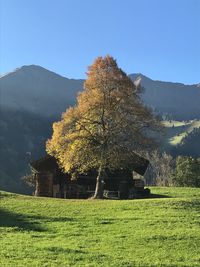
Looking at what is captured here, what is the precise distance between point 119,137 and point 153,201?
9.91 m

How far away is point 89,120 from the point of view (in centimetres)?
4581

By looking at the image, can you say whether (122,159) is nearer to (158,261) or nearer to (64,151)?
(64,151)

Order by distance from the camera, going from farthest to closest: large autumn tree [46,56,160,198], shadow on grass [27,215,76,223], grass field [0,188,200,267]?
large autumn tree [46,56,160,198] → shadow on grass [27,215,76,223] → grass field [0,188,200,267]

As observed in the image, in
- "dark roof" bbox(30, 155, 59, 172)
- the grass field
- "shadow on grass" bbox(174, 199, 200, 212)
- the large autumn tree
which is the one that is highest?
the large autumn tree

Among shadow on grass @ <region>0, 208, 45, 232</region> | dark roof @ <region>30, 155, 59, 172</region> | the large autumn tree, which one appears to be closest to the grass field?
shadow on grass @ <region>0, 208, 45, 232</region>

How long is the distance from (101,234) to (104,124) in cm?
2218

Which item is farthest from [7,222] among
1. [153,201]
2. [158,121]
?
[158,121]

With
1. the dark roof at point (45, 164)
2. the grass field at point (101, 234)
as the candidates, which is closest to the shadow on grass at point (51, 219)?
the grass field at point (101, 234)

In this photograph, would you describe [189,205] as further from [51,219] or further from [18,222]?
[18,222]

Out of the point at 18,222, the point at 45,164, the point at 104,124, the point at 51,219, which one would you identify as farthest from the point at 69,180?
the point at 18,222

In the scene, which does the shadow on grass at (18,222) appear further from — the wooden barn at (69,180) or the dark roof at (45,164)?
the dark roof at (45,164)

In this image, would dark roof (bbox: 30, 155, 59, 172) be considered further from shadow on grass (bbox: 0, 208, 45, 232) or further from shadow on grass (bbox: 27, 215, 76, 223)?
shadow on grass (bbox: 27, 215, 76, 223)

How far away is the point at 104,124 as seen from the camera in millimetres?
46031

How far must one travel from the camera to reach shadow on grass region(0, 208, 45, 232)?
87.9 feet
